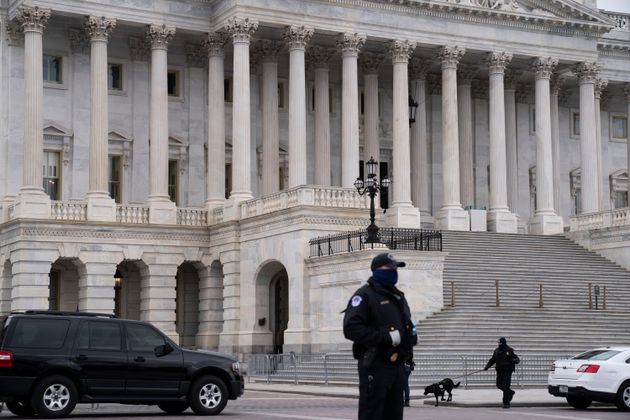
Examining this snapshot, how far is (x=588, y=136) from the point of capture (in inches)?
2522

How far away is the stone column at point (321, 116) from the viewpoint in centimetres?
6109

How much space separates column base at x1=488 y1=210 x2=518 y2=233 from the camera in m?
60.7

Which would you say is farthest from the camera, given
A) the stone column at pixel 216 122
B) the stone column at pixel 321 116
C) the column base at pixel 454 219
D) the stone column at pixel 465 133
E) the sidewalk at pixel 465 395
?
the stone column at pixel 465 133

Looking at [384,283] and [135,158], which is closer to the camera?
[384,283]

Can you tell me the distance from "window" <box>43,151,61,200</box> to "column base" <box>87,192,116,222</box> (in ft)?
10.9

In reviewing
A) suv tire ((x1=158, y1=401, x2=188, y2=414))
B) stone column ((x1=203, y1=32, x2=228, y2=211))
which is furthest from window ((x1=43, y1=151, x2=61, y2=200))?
suv tire ((x1=158, y1=401, x2=188, y2=414))

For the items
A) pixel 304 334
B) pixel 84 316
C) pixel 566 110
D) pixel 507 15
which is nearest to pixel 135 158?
pixel 304 334

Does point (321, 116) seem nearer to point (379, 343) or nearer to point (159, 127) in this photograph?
point (159, 127)

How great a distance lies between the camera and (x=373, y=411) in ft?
46.2

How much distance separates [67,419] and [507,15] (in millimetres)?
41208

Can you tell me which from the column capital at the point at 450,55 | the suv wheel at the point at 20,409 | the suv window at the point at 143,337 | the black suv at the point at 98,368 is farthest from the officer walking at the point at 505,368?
the column capital at the point at 450,55

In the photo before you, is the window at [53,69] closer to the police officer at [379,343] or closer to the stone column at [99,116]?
the stone column at [99,116]

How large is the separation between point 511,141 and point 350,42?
1349 centimetres

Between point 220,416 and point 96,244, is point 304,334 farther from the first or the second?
point 220,416
